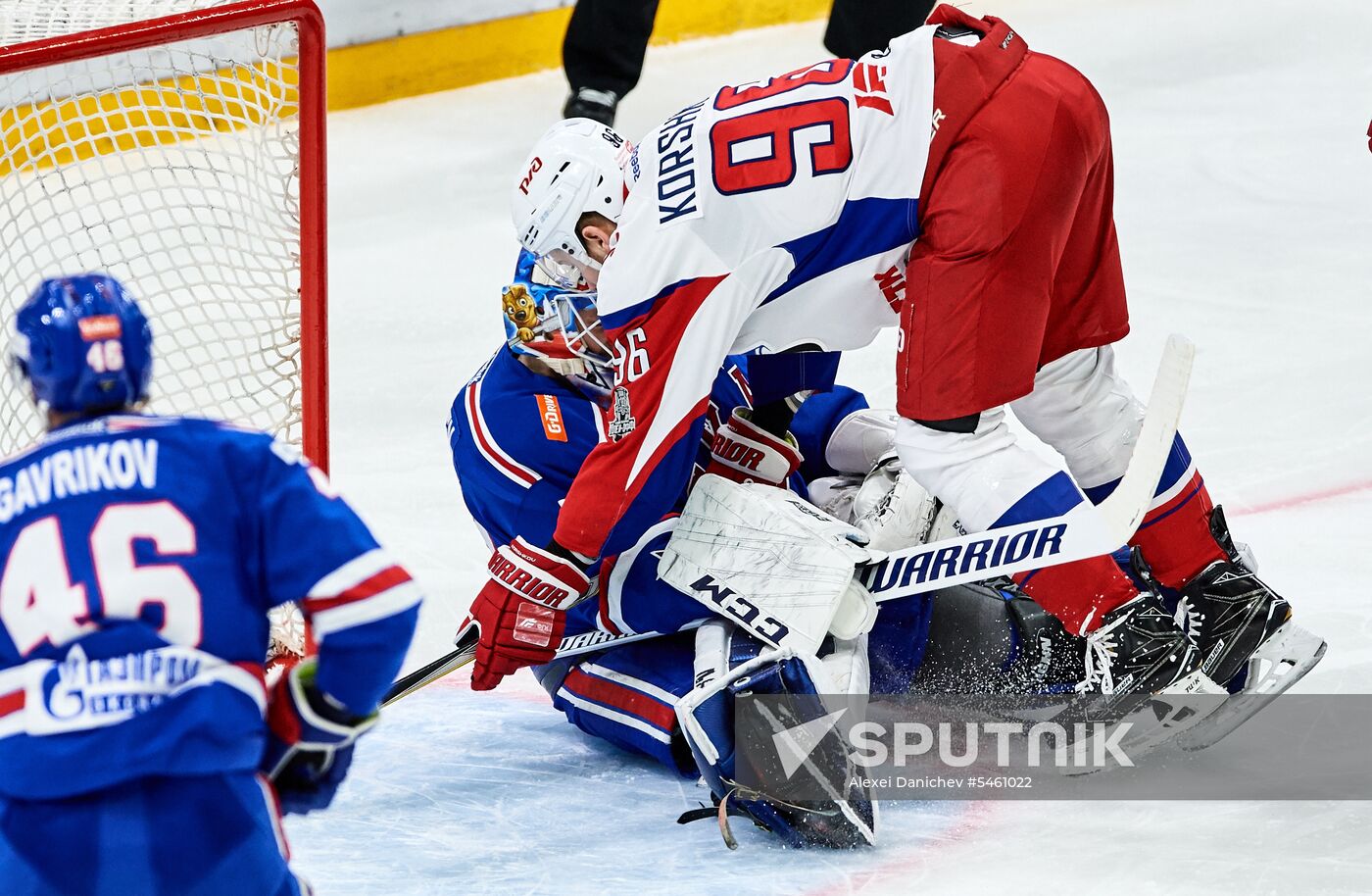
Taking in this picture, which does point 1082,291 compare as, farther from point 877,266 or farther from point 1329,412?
point 1329,412

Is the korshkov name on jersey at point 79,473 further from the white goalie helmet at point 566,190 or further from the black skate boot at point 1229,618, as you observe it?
the black skate boot at point 1229,618

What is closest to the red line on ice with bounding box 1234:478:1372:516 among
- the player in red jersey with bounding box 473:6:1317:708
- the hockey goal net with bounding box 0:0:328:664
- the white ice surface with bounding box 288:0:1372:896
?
the white ice surface with bounding box 288:0:1372:896

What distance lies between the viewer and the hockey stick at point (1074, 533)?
91.5 inches

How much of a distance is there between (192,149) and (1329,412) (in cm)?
244

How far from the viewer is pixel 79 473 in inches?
58.2

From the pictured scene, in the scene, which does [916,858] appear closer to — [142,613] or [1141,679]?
[1141,679]

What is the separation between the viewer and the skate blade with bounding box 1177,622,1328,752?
2562 millimetres

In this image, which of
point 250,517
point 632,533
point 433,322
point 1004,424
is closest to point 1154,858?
point 1004,424

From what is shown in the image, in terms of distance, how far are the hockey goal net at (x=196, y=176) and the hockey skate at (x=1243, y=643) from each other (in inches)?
56.1

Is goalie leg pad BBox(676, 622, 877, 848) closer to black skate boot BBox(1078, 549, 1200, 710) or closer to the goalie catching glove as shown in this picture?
black skate boot BBox(1078, 549, 1200, 710)

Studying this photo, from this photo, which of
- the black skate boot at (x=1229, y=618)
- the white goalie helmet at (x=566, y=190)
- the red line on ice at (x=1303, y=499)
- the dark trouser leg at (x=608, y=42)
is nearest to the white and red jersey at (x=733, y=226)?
the white goalie helmet at (x=566, y=190)

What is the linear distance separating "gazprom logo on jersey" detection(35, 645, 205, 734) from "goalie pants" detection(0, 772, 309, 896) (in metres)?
0.07

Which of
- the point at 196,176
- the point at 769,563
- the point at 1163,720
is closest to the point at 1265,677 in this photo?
the point at 1163,720

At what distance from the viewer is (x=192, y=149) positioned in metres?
2.91
